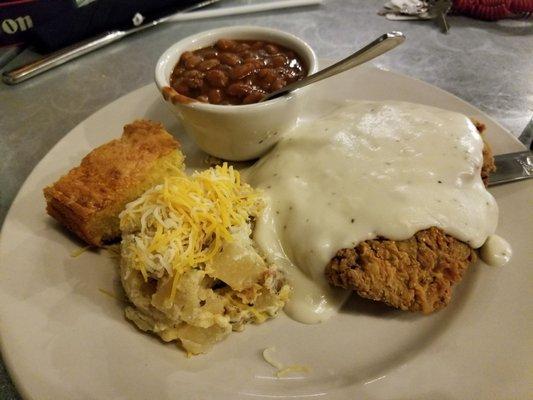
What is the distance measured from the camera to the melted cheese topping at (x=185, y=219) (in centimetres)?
173

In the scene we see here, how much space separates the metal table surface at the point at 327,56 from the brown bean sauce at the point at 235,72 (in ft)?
3.83

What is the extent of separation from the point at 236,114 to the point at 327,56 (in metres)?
1.78

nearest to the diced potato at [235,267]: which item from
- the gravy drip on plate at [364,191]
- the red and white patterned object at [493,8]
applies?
the gravy drip on plate at [364,191]

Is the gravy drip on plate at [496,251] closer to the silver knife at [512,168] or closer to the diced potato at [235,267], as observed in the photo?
the silver knife at [512,168]

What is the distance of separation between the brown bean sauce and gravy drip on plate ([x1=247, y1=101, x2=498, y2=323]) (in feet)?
1.04

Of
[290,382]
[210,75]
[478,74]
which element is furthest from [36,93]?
[478,74]

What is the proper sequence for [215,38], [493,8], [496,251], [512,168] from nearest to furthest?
1. [496,251]
2. [512,168]
3. [215,38]
4. [493,8]

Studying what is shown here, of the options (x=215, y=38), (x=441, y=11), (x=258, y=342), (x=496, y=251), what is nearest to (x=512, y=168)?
(x=496, y=251)

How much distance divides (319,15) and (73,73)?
210 cm

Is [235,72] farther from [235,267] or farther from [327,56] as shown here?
[327,56]

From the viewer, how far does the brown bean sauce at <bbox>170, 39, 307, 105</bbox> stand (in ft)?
7.17

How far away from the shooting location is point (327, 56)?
11.9 ft

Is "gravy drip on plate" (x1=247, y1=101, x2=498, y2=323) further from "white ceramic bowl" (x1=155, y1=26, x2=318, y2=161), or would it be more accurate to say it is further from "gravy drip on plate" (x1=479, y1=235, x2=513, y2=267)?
"white ceramic bowl" (x1=155, y1=26, x2=318, y2=161)

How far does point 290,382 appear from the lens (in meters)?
1.65
